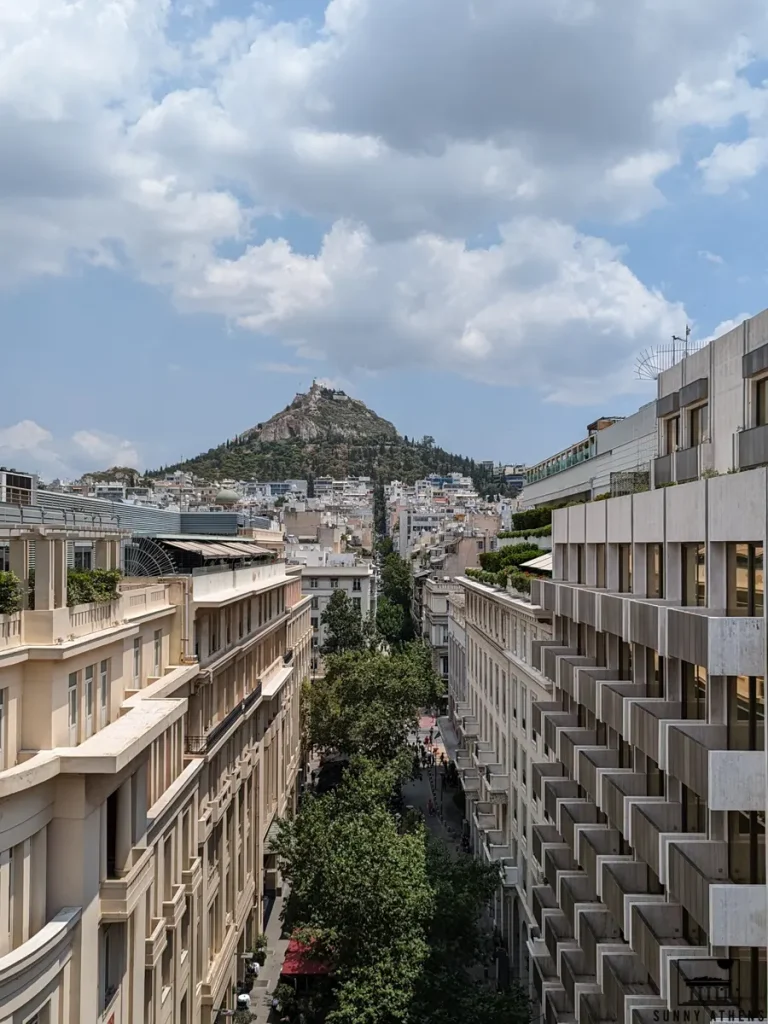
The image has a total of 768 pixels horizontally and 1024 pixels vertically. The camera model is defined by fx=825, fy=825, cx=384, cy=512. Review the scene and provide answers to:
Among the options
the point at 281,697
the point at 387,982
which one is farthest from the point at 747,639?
the point at 281,697

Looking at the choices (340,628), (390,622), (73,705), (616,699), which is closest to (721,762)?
(616,699)

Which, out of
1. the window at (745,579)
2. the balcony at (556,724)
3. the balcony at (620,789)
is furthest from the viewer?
the balcony at (556,724)

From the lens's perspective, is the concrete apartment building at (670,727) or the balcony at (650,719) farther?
the balcony at (650,719)

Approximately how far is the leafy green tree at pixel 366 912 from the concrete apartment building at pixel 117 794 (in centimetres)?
346

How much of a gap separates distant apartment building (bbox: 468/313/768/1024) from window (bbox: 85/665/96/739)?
1037cm

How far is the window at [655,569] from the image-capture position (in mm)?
15891

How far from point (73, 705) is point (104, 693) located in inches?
70.7

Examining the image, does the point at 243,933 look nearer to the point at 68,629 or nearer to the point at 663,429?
the point at 68,629

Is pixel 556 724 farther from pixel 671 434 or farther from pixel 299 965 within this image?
pixel 299 965

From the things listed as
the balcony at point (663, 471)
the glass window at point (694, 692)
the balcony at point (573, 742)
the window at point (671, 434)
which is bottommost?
the balcony at point (573, 742)

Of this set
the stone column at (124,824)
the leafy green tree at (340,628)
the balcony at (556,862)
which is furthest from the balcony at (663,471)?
the leafy green tree at (340,628)

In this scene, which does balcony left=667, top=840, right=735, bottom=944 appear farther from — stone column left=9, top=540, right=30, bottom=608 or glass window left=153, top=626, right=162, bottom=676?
glass window left=153, top=626, right=162, bottom=676

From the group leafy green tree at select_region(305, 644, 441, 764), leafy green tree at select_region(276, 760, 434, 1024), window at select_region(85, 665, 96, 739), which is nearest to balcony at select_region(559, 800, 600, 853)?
leafy green tree at select_region(276, 760, 434, 1024)

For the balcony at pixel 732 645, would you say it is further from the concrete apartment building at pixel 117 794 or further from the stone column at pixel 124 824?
the stone column at pixel 124 824
